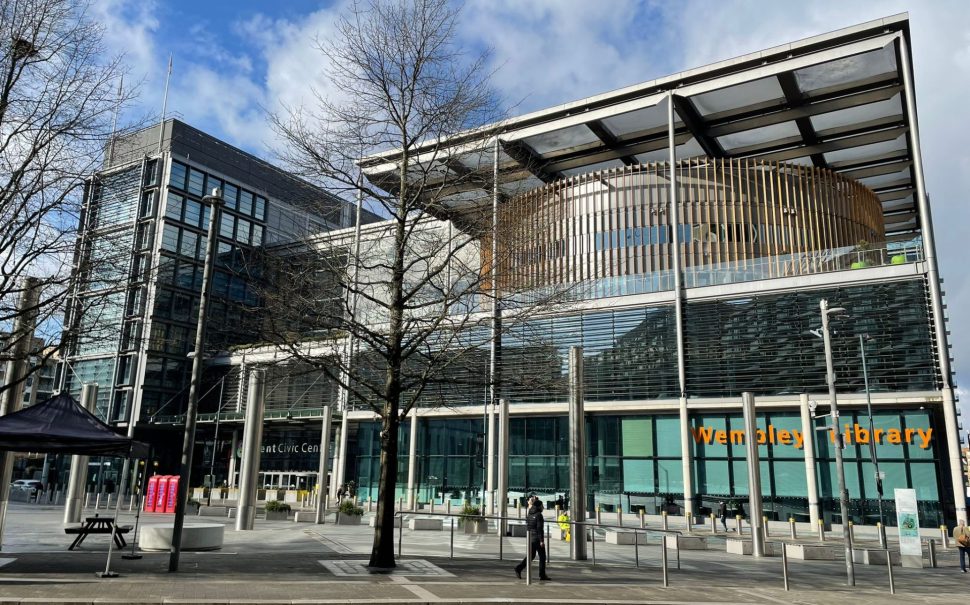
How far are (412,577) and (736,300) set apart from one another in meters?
26.3

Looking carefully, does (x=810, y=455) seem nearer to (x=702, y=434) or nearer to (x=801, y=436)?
(x=801, y=436)

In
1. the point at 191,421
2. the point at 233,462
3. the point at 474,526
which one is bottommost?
the point at 474,526

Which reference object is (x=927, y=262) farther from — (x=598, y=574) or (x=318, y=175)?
(x=318, y=175)

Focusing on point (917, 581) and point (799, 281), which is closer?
point (917, 581)

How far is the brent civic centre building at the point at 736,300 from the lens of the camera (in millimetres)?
31328

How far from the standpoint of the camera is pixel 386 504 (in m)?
13.5

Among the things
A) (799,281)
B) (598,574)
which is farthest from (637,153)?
(598,574)

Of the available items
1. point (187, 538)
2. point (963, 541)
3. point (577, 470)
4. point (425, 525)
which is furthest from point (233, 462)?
point (963, 541)

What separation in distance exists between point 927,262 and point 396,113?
26.5 metres

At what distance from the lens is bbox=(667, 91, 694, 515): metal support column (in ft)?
110

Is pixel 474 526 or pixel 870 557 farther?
pixel 474 526

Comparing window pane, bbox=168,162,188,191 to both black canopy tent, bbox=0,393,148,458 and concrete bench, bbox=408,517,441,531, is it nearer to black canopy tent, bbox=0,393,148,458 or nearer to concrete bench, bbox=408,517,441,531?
concrete bench, bbox=408,517,441,531

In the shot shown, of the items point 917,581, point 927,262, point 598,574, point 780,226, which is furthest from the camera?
point 780,226

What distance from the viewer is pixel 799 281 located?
3331 centimetres
